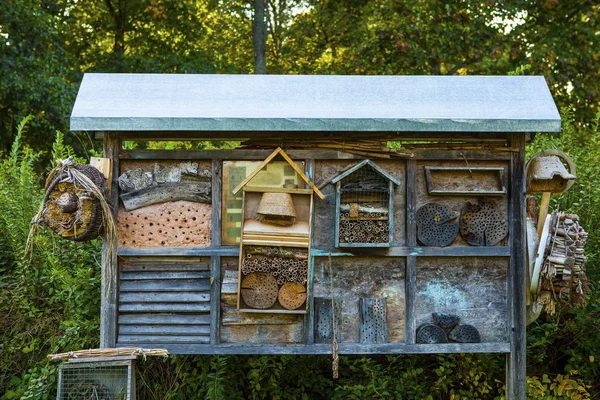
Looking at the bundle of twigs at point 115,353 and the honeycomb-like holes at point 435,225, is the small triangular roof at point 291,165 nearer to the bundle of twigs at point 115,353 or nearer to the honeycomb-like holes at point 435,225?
the honeycomb-like holes at point 435,225

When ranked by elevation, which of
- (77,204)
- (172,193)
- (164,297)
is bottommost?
(164,297)

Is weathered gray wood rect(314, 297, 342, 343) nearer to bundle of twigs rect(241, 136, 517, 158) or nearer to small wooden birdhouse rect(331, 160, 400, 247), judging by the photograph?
small wooden birdhouse rect(331, 160, 400, 247)

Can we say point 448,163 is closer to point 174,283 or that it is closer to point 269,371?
point 174,283

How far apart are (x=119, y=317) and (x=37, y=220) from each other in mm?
912

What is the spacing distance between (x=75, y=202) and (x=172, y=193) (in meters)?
0.68

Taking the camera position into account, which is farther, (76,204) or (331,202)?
(331,202)

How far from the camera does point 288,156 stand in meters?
5.26

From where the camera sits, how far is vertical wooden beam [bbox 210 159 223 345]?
526cm

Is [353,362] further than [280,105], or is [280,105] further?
[353,362]

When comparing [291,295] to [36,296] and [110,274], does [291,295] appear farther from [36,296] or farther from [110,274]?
[36,296]

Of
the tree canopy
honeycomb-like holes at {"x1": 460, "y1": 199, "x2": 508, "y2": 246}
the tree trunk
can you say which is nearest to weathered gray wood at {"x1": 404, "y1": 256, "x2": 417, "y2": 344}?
honeycomb-like holes at {"x1": 460, "y1": 199, "x2": 508, "y2": 246}

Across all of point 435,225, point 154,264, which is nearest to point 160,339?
point 154,264

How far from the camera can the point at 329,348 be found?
5.29m

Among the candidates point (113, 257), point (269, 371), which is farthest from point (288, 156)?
point (269, 371)
